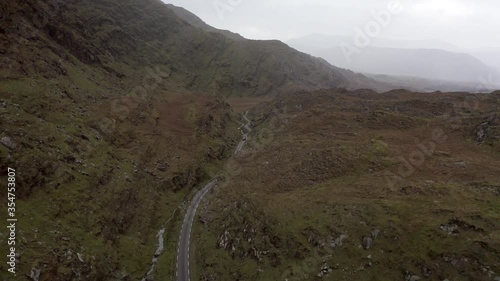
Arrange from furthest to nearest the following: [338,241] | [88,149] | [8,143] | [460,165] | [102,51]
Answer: [102,51] → [88,149] → [460,165] → [8,143] → [338,241]

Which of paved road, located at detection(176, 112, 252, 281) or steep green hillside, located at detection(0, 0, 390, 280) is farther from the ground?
steep green hillside, located at detection(0, 0, 390, 280)

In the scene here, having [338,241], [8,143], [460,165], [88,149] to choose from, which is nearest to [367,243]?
[338,241]

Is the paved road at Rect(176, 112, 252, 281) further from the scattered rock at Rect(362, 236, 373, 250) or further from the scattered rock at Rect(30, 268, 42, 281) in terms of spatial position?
the scattered rock at Rect(362, 236, 373, 250)

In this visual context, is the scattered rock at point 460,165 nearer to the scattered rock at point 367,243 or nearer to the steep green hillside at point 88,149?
the scattered rock at point 367,243

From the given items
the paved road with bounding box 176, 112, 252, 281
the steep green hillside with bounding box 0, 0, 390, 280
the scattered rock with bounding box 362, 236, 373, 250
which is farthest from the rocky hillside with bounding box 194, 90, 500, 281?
the steep green hillside with bounding box 0, 0, 390, 280

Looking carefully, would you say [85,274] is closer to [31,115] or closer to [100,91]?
[31,115]

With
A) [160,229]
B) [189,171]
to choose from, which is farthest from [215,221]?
[189,171]

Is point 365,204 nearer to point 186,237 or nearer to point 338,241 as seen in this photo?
point 338,241
